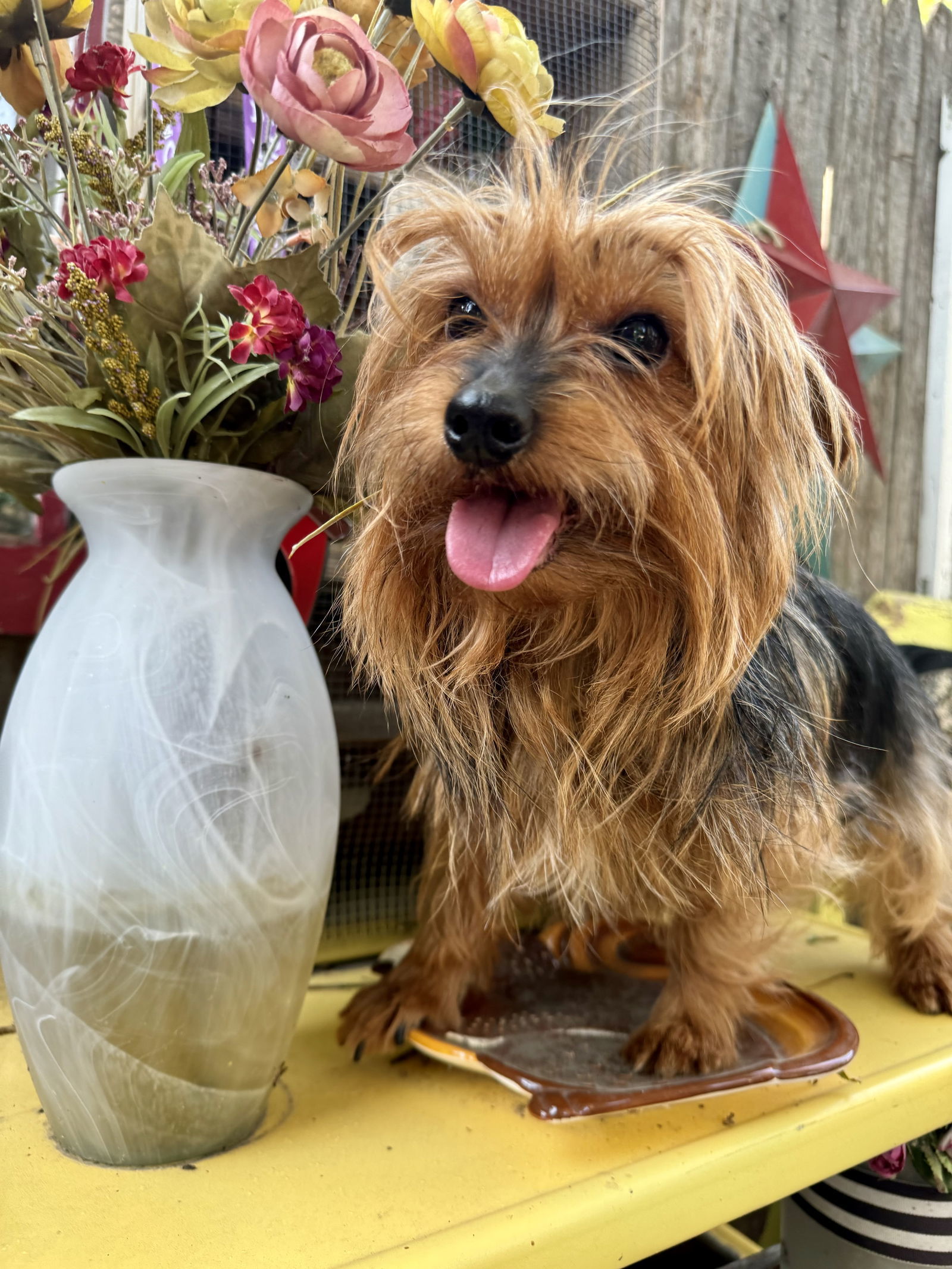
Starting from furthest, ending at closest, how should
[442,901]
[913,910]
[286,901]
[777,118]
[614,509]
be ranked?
[777,118], [913,910], [442,901], [286,901], [614,509]

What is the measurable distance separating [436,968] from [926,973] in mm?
762

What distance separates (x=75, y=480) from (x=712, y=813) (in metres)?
0.72

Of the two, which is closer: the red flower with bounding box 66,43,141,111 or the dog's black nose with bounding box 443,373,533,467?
the dog's black nose with bounding box 443,373,533,467

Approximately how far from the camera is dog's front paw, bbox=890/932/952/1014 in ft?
4.53

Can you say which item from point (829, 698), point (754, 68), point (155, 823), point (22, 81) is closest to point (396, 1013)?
point (155, 823)

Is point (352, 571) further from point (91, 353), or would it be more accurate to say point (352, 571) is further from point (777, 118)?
point (777, 118)

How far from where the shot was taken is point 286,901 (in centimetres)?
92

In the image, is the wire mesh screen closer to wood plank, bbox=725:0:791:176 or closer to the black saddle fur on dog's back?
wood plank, bbox=725:0:791:176

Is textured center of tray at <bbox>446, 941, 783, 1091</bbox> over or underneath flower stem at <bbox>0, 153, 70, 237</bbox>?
underneath

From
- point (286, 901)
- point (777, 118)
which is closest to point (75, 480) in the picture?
point (286, 901)

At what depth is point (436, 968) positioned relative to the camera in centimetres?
121

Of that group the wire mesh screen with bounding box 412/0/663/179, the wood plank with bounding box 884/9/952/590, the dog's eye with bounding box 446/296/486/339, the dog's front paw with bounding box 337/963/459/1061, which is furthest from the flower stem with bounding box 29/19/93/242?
the wood plank with bounding box 884/9/952/590

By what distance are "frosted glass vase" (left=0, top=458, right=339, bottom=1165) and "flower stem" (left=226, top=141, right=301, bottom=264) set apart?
24 cm

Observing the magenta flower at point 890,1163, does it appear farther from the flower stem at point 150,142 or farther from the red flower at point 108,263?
the flower stem at point 150,142
